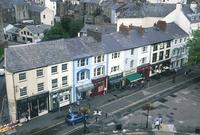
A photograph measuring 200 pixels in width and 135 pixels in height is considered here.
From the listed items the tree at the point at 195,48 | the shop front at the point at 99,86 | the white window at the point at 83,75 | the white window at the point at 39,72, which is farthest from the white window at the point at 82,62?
the tree at the point at 195,48

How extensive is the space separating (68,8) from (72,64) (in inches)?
3065

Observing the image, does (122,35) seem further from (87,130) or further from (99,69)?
(87,130)

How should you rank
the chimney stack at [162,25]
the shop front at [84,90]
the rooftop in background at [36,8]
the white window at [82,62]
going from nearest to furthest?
the white window at [82,62] < the shop front at [84,90] < the chimney stack at [162,25] < the rooftop in background at [36,8]

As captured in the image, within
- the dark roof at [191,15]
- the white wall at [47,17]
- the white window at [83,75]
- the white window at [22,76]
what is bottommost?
the white window at [83,75]

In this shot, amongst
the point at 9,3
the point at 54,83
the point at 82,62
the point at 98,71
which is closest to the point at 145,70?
the point at 98,71

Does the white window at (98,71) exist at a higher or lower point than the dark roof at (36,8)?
lower

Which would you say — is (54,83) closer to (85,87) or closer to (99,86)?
(85,87)

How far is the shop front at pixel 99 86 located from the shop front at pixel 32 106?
10352 mm

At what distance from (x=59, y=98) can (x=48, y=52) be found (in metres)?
8.29

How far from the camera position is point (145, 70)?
7050 centimetres

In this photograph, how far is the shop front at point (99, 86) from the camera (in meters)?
61.7

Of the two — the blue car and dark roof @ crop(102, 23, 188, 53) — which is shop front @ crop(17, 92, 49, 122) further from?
dark roof @ crop(102, 23, 188, 53)

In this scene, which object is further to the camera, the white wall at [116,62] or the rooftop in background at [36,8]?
the rooftop in background at [36,8]

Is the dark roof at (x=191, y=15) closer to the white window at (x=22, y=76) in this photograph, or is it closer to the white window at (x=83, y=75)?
the white window at (x=83, y=75)
